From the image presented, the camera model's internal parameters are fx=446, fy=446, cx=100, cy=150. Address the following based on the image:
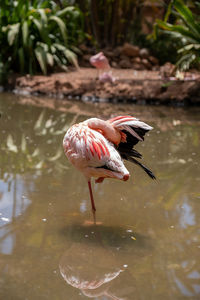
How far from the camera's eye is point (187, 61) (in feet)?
27.4

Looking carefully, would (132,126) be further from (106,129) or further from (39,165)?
(39,165)

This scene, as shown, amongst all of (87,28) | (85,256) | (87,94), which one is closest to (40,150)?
(85,256)

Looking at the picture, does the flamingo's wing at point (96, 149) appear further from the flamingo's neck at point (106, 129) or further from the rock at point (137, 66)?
Result: the rock at point (137, 66)

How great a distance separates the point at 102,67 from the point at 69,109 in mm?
1848

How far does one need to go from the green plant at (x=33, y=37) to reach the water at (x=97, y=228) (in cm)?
512

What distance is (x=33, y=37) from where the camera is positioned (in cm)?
1031

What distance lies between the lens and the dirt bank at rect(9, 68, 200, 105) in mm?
8555

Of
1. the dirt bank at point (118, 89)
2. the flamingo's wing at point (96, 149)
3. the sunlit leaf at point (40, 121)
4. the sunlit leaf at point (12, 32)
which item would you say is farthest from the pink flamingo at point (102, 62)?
the flamingo's wing at point (96, 149)

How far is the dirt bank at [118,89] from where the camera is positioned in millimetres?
8555

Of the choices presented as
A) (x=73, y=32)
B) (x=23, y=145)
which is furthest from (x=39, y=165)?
(x=73, y=32)

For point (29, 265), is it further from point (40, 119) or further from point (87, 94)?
point (87, 94)

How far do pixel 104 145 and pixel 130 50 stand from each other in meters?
9.23

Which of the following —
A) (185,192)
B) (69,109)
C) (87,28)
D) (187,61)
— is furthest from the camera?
(87,28)

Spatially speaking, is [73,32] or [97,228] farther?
[73,32]
